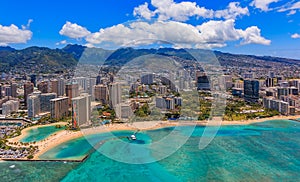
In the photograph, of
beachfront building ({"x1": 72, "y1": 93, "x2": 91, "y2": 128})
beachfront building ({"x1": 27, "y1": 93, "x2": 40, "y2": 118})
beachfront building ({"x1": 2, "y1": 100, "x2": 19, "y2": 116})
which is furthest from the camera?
beachfront building ({"x1": 2, "y1": 100, "x2": 19, "y2": 116})

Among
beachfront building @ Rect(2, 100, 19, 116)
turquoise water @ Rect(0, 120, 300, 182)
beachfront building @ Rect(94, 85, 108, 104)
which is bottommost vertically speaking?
turquoise water @ Rect(0, 120, 300, 182)

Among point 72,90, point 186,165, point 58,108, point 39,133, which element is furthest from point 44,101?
point 186,165

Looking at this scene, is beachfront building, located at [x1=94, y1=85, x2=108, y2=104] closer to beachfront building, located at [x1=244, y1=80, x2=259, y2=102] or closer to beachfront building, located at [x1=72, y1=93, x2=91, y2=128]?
beachfront building, located at [x1=72, y1=93, x2=91, y2=128]

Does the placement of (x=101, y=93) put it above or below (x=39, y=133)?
above

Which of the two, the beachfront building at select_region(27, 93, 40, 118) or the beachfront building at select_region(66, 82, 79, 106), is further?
the beachfront building at select_region(66, 82, 79, 106)

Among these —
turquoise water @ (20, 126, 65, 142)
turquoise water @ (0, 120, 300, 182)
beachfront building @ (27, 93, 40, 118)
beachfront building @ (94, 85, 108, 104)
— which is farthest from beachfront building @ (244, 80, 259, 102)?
beachfront building @ (27, 93, 40, 118)

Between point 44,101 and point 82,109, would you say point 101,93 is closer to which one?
point 82,109

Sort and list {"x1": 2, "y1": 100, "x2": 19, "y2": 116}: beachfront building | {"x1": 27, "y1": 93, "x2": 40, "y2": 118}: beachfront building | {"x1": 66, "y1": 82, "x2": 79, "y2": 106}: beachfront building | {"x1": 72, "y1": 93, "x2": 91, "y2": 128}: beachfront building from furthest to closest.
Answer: {"x1": 2, "y1": 100, "x2": 19, "y2": 116}: beachfront building, {"x1": 66, "y1": 82, "x2": 79, "y2": 106}: beachfront building, {"x1": 27, "y1": 93, "x2": 40, "y2": 118}: beachfront building, {"x1": 72, "y1": 93, "x2": 91, "y2": 128}: beachfront building
